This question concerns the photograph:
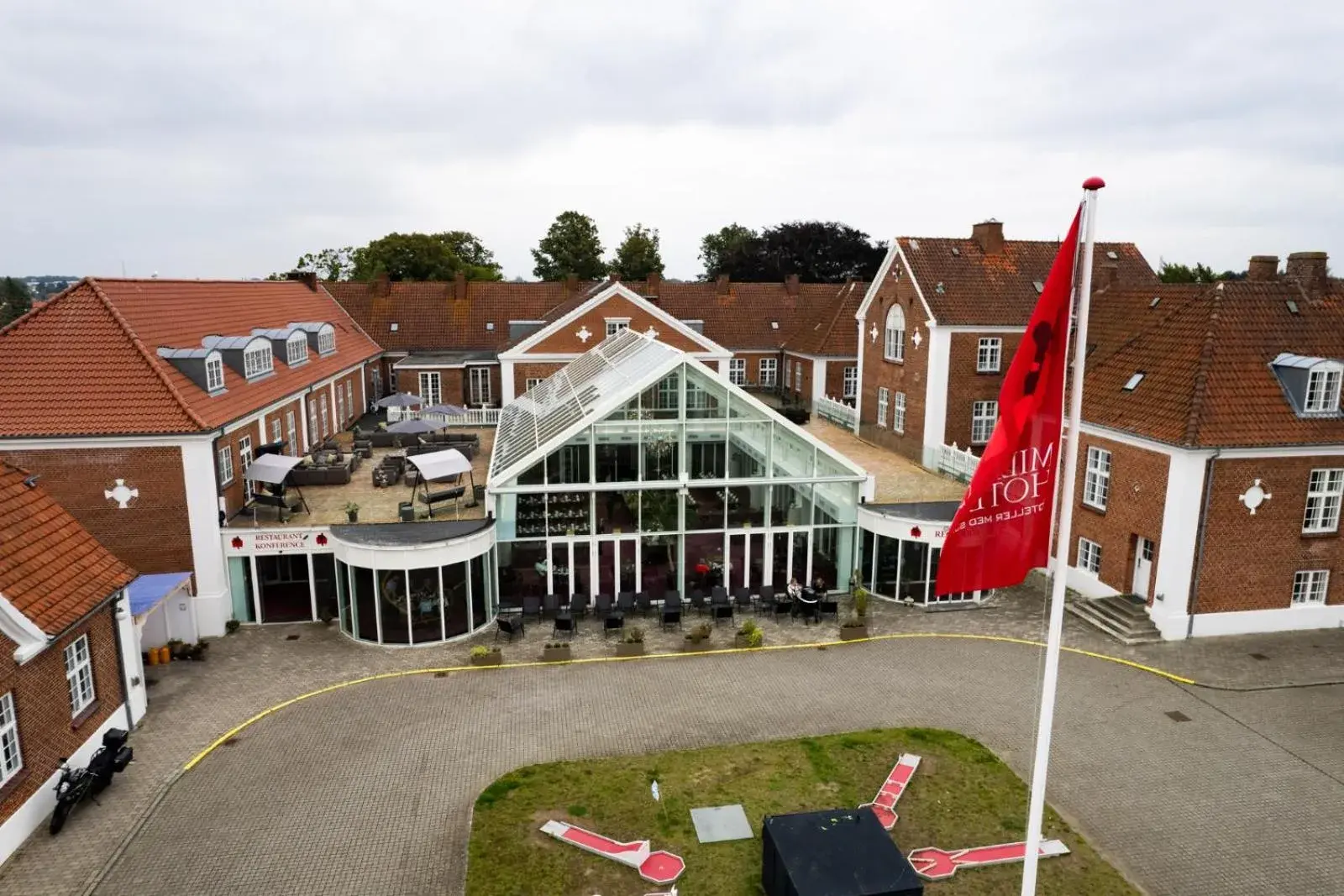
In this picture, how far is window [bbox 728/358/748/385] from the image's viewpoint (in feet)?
150

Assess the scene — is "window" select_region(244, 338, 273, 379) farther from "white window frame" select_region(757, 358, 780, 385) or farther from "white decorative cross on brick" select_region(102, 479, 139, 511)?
"white window frame" select_region(757, 358, 780, 385)

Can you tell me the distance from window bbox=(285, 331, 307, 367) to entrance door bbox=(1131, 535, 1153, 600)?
25578mm

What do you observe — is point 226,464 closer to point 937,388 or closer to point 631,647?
point 631,647

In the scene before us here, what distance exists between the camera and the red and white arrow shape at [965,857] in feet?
36.6

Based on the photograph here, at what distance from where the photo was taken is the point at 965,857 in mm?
11445

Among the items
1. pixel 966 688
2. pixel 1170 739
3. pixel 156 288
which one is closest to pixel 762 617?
pixel 966 688

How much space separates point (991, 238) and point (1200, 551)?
1517 centimetres

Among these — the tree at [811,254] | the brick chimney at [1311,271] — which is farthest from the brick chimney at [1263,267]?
the tree at [811,254]

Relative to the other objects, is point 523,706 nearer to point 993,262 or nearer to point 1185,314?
point 1185,314

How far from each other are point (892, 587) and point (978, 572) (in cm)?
1354

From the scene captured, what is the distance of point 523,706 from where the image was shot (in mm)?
15750

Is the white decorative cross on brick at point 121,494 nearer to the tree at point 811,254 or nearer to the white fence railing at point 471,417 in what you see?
the white fence railing at point 471,417

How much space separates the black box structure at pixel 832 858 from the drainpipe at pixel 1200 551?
11.9 metres

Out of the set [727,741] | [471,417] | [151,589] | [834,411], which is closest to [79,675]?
[151,589]
